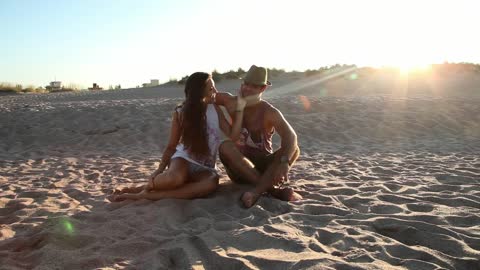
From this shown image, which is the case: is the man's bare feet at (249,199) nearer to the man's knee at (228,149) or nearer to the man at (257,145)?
the man at (257,145)

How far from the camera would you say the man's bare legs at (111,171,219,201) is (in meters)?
4.27

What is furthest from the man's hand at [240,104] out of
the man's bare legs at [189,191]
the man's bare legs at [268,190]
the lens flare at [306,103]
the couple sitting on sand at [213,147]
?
the lens flare at [306,103]

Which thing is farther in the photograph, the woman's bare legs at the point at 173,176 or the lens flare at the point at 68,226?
the woman's bare legs at the point at 173,176

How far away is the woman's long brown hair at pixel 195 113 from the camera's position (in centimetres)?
418

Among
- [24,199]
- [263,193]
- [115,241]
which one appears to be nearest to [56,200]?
[24,199]

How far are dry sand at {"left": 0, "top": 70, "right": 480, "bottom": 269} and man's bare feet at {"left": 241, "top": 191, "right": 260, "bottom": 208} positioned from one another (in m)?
0.07

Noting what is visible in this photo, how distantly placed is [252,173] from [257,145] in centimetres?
38

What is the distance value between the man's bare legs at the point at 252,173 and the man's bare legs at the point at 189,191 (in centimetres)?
24

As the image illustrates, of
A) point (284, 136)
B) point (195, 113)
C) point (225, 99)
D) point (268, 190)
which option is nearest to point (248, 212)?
point (268, 190)

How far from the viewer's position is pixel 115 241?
3.26 m

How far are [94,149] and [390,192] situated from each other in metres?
5.67

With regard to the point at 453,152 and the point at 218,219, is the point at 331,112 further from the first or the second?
the point at 218,219

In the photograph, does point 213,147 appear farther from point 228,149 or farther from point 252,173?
point 252,173

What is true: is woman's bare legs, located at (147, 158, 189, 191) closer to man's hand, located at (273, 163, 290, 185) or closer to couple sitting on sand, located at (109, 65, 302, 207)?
couple sitting on sand, located at (109, 65, 302, 207)
